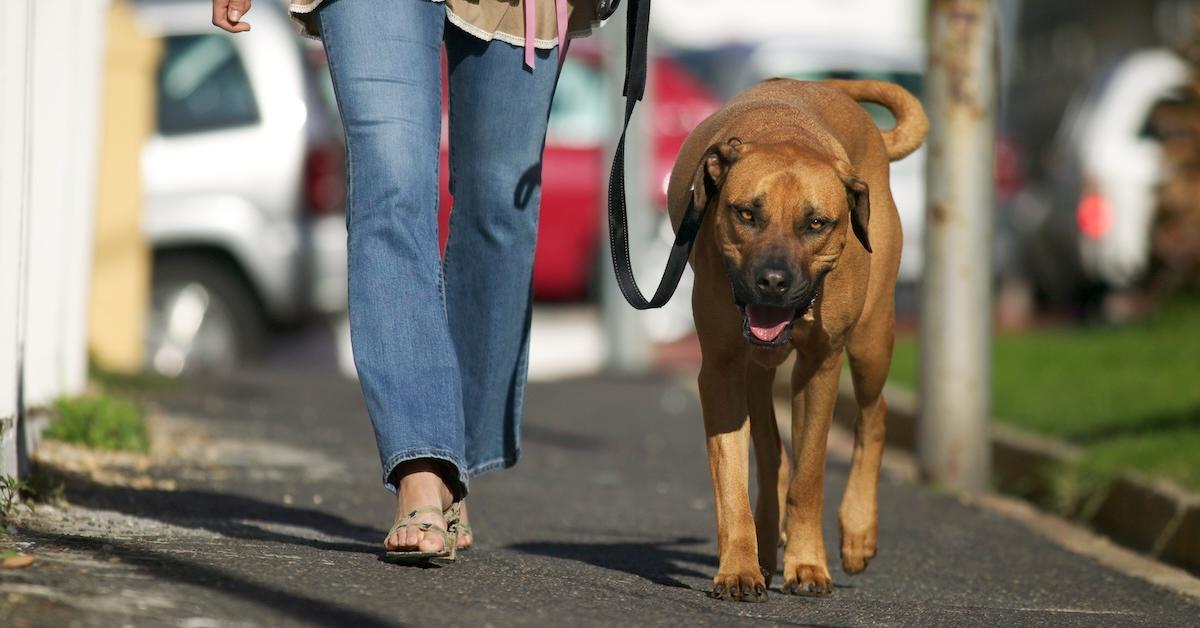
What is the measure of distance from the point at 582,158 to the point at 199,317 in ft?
8.81

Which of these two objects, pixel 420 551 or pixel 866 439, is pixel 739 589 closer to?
pixel 420 551

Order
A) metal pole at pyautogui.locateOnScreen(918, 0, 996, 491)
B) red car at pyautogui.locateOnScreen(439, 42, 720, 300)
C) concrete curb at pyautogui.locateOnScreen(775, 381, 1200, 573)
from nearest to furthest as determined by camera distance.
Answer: concrete curb at pyautogui.locateOnScreen(775, 381, 1200, 573)
metal pole at pyautogui.locateOnScreen(918, 0, 996, 491)
red car at pyautogui.locateOnScreen(439, 42, 720, 300)

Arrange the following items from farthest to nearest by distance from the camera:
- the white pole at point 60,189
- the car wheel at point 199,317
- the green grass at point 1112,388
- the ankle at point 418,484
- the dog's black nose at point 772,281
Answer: the car wheel at point 199,317 < the green grass at point 1112,388 < the white pole at point 60,189 < the ankle at point 418,484 < the dog's black nose at point 772,281

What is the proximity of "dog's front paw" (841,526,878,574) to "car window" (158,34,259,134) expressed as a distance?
6.33 m

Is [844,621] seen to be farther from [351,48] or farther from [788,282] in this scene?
[351,48]

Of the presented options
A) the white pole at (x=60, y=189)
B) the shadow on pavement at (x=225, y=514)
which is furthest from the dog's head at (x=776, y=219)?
the white pole at (x=60, y=189)

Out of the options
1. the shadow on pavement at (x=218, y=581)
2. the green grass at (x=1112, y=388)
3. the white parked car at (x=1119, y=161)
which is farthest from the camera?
the white parked car at (x=1119, y=161)

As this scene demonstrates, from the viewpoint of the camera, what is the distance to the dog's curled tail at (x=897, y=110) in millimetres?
4887

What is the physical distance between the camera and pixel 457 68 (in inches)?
167

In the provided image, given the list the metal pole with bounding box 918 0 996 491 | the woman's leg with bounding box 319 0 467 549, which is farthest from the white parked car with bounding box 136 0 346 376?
the woman's leg with bounding box 319 0 467 549

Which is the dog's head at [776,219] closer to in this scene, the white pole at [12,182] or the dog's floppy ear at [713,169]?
the dog's floppy ear at [713,169]

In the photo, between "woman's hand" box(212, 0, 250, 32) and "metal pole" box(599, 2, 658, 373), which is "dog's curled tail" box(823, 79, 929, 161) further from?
"metal pole" box(599, 2, 658, 373)

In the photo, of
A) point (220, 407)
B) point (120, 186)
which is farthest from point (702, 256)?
point (120, 186)

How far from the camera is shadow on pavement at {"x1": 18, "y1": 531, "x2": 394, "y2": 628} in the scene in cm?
327
